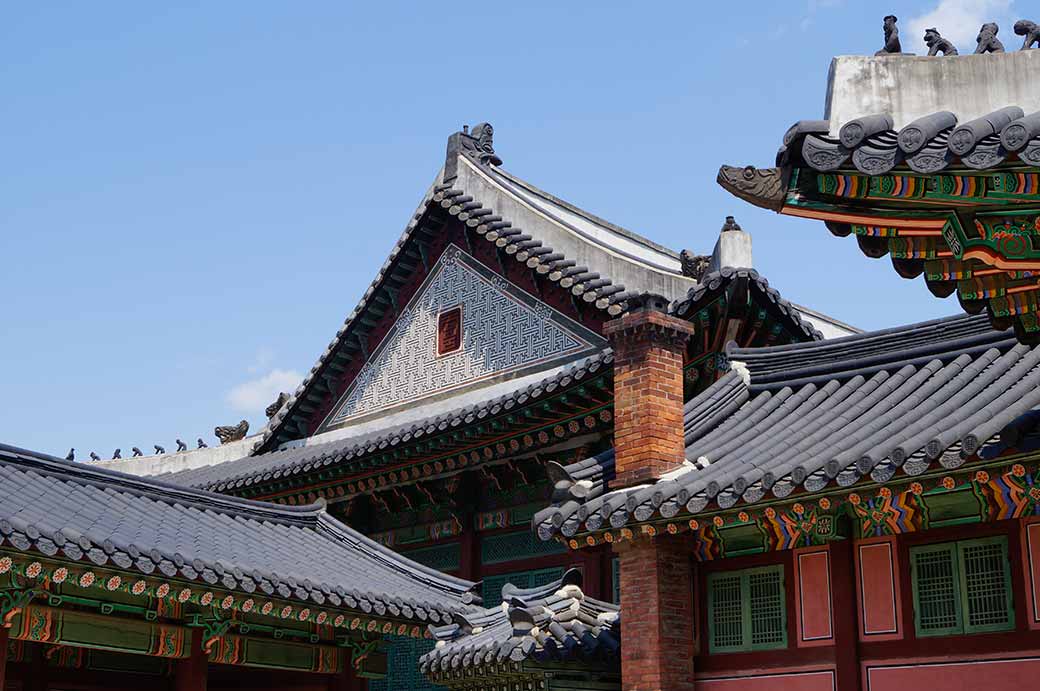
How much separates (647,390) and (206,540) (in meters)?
5.02

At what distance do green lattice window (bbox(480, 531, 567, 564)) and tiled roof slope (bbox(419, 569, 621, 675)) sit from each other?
8.00 feet

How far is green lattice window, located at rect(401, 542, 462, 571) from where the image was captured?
709 inches

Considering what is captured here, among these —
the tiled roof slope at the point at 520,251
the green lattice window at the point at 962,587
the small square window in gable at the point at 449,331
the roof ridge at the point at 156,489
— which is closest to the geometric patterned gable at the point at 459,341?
the small square window in gable at the point at 449,331

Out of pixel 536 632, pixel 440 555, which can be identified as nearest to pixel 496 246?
pixel 440 555

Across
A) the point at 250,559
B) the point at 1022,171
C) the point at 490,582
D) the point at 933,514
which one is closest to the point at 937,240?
the point at 1022,171

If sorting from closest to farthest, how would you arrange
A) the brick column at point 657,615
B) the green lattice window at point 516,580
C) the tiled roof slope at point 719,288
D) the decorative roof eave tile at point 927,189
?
the decorative roof eave tile at point 927,189 → the brick column at point 657,615 → the tiled roof slope at point 719,288 → the green lattice window at point 516,580

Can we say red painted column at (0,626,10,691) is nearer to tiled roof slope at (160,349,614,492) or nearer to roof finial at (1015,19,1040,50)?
tiled roof slope at (160,349,614,492)

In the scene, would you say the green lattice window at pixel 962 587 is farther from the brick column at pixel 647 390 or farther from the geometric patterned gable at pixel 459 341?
the geometric patterned gable at pixel 459 341

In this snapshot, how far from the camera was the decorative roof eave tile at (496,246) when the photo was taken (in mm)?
17578

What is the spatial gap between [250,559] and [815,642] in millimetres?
5820

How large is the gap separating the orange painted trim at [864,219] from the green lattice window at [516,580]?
1014 cm

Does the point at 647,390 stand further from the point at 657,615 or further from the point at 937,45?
the point at 937,45

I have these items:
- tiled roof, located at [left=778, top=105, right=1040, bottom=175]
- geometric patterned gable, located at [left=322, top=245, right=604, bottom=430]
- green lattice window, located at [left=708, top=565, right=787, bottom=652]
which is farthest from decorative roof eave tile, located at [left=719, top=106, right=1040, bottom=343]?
geometric patterned gable, located at [left=322, top=245, right=604, bottom=430]

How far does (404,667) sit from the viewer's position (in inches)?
696
